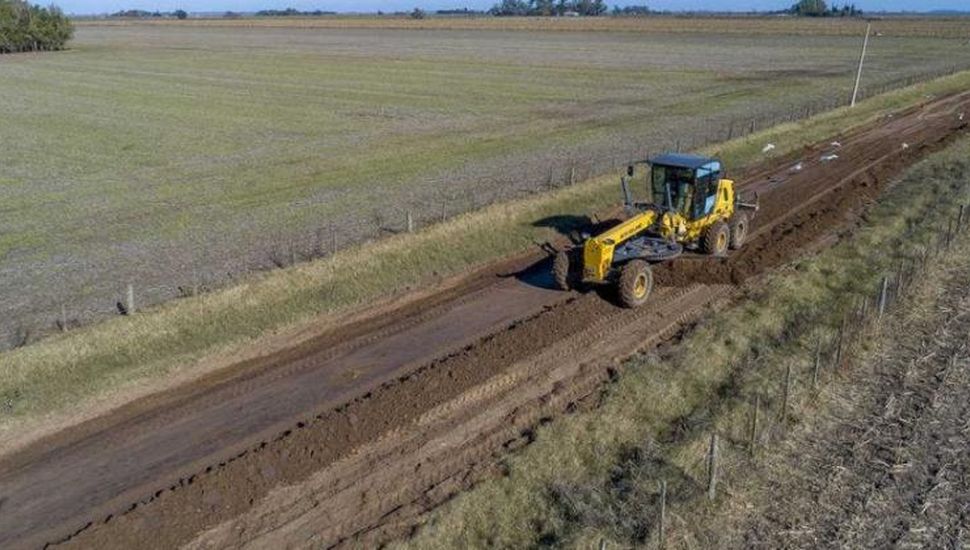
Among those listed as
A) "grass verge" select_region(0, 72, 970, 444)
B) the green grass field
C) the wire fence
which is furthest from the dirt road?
the green grass field

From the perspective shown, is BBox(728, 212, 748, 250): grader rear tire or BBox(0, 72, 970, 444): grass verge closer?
BBox(0, 72, 970, 444): grass verge

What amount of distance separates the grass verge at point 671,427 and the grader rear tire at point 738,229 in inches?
67.5

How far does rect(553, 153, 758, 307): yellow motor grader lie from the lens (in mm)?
17281

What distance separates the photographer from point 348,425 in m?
13.1

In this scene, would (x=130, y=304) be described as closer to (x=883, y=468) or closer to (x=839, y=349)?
(x=839, y=349)

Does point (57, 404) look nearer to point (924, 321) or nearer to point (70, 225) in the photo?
point (70, 225)

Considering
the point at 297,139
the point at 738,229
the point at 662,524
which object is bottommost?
the point at 662,524

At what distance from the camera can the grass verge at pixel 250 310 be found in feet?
48.5

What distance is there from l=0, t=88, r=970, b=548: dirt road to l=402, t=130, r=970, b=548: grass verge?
2.28ft

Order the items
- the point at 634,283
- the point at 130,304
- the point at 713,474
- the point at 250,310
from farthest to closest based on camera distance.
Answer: the point at 250,310 → the point at 130,304 → the point at 634,283 → the point at 713,474

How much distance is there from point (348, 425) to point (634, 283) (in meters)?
7.12

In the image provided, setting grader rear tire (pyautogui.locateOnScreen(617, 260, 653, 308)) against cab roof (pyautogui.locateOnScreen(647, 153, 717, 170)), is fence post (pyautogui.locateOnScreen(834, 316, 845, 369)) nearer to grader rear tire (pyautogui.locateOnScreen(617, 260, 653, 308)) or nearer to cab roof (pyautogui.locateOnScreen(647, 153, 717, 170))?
grader rear tire (pyautogui.locateOnScreen(617, 260, 653, 308))

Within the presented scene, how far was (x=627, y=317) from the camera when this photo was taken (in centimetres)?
1728

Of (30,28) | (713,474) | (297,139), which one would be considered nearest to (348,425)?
(713,474)
